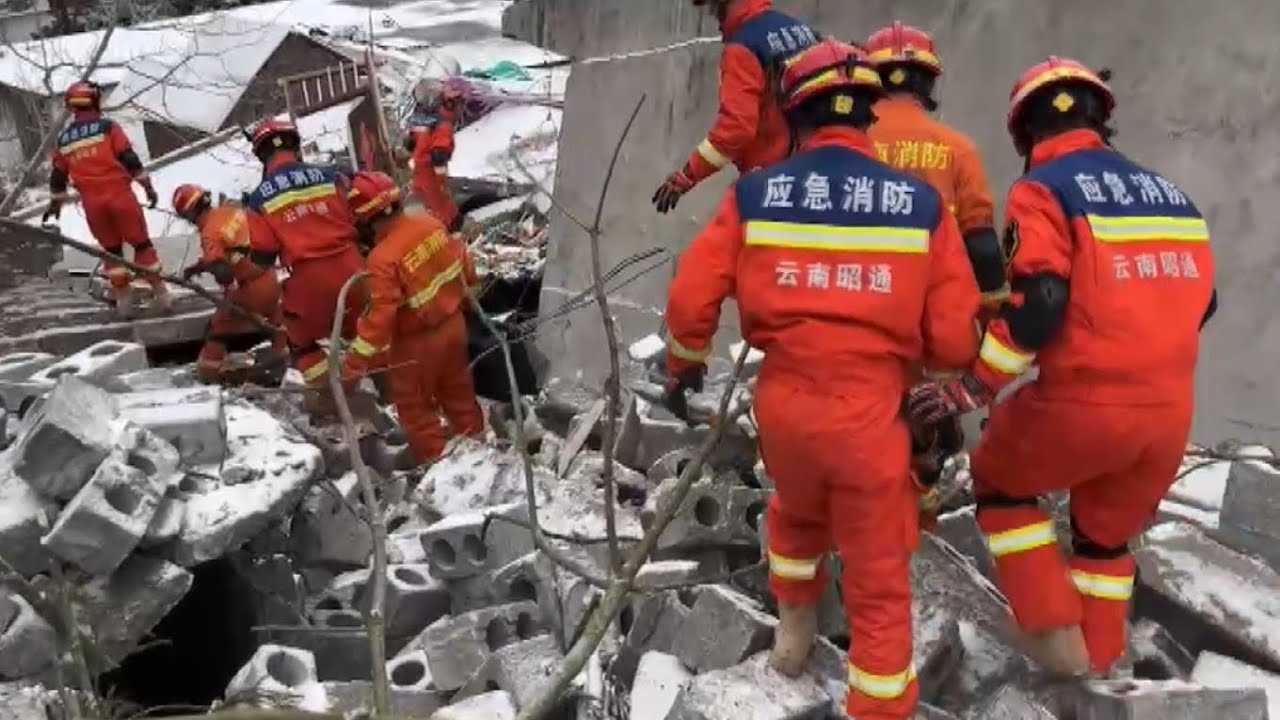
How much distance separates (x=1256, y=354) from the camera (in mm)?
5012

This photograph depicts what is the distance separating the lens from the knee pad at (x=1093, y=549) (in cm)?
344

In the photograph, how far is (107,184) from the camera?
9.00 metres

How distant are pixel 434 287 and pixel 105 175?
3921 millimetres

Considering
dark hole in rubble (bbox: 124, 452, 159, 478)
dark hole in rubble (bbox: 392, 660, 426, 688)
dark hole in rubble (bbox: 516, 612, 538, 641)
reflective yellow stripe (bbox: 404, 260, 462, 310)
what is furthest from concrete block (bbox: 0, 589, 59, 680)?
reflective yellow stripe (bbox: 404, 260, 462, 310)

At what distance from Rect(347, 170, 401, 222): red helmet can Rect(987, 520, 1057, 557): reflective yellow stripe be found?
12.9ft

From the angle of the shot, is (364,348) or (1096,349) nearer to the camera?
(1096,349)

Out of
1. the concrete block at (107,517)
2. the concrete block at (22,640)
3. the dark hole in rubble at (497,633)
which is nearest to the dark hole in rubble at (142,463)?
the concrete block at (107,517)

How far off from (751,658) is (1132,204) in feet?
5.37

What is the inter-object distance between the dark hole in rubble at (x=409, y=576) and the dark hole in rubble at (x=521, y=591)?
0.41m

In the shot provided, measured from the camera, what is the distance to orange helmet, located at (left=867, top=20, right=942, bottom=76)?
14.2ft

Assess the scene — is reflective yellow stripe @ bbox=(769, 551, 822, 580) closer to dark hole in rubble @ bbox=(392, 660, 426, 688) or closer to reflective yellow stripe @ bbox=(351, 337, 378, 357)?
dark hole in rubble @ bbox=(392, 660, 426, 688)

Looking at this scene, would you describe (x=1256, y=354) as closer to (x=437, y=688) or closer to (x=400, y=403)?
(x=437, y=688)

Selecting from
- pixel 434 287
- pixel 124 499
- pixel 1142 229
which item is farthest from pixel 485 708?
pixel 434 287

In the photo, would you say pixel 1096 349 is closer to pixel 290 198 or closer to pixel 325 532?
pixel 325 532
